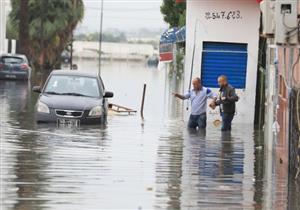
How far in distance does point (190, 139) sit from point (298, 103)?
6.92 m

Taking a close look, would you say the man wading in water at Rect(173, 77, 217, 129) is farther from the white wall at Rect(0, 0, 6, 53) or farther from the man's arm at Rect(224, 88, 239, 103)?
the white wall at Rect(0, 0, 6, 53)

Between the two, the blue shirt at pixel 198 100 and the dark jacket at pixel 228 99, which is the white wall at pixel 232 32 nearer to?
the blue shirt at pixel 198 100

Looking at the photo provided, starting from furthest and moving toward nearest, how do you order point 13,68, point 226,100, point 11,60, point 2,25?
point 2,25 < point 13,68 < point 11,60 < point 226,100

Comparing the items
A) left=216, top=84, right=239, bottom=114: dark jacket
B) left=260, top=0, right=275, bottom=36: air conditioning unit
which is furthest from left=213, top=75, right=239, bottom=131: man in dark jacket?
left=260, top=0, right=275, bottom=36: air conditioning unit

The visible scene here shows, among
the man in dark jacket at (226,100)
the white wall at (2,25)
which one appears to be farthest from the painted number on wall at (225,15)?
the white wall at (2,25)

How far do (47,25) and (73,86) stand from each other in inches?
1968

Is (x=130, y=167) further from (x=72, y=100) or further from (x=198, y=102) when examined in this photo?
(x=198, y=102)

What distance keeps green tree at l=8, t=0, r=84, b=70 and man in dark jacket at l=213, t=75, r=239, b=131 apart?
47690 mm

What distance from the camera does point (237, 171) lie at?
14.0 m

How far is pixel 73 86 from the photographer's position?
21.7 m

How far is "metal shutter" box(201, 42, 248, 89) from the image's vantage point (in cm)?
2411

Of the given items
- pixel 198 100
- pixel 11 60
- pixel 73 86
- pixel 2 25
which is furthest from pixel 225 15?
pixel 2 25

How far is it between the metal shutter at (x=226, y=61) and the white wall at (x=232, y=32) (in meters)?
0.16

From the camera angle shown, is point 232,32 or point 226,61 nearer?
point 232,32
